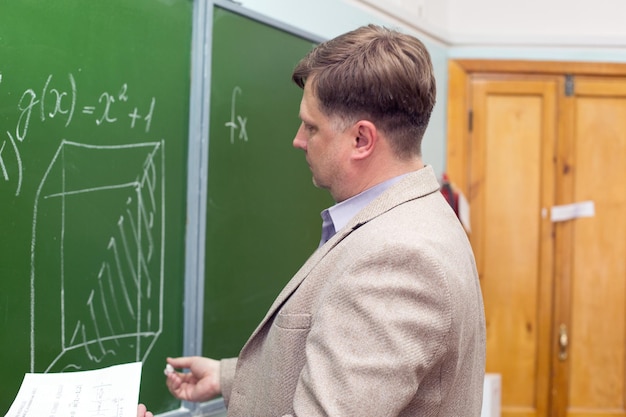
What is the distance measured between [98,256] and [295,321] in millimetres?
608

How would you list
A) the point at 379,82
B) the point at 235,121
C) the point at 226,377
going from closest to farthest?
the point at 379,82 → the point at 226,377 → the point at 235,121

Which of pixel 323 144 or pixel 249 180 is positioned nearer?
pixel 323 144

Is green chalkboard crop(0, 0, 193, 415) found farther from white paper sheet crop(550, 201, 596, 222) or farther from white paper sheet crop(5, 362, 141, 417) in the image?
white paper sheet crop(550, 201, 596, 222)

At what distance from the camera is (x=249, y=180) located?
203cm

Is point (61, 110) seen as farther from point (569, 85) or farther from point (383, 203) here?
point (569, 85)

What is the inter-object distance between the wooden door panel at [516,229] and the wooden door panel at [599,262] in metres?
0.13

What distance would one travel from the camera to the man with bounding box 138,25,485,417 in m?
1.03

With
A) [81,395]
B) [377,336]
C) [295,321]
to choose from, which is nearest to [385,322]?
[377,336]

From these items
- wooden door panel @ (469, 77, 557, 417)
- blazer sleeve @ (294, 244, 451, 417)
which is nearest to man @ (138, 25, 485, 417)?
blazer sleeve @ (294, 244, 451, 417)

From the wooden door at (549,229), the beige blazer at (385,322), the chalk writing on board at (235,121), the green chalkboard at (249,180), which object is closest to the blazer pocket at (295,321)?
the beige blazer at (385,322)

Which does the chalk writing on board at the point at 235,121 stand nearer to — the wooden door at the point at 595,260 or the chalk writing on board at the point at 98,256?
the chalk writing on board at the point at 98,256

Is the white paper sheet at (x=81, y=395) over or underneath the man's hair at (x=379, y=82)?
underneath

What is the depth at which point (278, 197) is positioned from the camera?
2.16m

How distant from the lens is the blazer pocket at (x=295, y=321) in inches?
46.2
